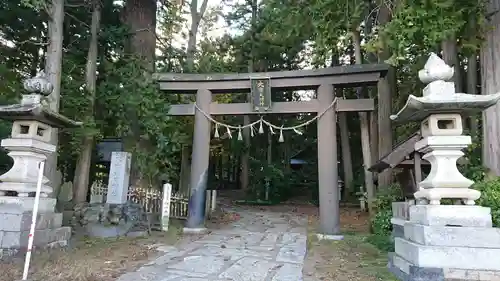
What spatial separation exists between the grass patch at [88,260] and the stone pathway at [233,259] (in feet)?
1.16

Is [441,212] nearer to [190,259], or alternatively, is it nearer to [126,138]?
[190,259]

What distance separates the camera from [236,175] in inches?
1180

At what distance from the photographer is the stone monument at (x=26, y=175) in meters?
5.73

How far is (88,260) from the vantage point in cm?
589

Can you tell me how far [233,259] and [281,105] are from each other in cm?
454

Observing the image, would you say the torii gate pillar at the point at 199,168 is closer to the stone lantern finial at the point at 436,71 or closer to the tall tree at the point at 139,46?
the tall tree at the point at 139,46

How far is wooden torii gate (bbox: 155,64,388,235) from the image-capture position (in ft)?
29.0

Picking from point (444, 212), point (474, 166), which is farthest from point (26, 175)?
point (474, 166)

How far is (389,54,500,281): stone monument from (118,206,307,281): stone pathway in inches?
66.1

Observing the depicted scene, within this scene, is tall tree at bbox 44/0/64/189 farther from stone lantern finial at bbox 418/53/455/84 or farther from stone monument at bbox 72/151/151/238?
stone lantern finial at bbox 418/53/455/84

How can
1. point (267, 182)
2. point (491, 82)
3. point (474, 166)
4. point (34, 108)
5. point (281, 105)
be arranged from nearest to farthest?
point (34, 108)
point (491, 82)
point (474, 166)
point (281, 105)
point (267, 182)

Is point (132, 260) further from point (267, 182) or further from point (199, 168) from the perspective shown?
point (267, 182)

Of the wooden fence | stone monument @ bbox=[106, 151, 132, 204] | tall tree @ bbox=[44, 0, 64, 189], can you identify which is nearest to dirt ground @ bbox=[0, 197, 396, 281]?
the wooden fence

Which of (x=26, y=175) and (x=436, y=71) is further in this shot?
(x=26, y=175)
